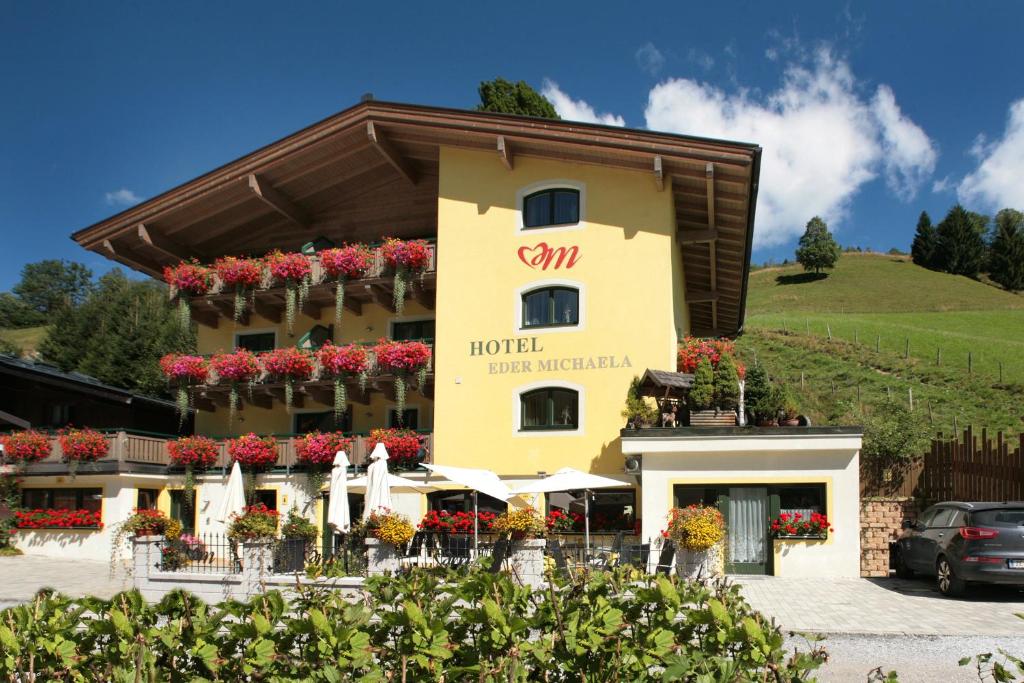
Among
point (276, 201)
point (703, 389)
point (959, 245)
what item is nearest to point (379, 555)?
point (703, 389)

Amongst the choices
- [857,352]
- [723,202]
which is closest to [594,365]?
[723,202]

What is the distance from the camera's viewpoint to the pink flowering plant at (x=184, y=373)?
24594 millimetres

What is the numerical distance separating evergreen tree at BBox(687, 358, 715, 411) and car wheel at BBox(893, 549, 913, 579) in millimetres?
4691

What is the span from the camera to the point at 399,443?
21.9 m

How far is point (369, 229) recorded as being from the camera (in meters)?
25.5

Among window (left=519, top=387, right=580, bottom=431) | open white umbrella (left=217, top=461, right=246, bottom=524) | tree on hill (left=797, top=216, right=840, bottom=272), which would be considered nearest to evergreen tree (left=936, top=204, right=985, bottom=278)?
tree on hill (left=797, top=216, right=840, bottom=272)

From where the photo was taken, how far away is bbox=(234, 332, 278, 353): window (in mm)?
26208

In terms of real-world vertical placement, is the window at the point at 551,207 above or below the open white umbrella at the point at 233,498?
above

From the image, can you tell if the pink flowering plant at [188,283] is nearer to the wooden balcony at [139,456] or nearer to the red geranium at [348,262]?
the wooden balcony at [139,456]

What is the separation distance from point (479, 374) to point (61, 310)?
35021 mm

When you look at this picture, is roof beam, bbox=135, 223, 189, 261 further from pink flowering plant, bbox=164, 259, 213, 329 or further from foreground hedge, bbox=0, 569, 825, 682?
foreground hedge, bbox=0, 569, 825, 682

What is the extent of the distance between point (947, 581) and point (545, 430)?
926 cm

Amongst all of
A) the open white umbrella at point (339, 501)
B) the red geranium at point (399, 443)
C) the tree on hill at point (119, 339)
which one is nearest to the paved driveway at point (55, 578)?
the open white umbrella at point (339, 501)

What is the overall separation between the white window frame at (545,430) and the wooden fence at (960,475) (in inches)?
279
